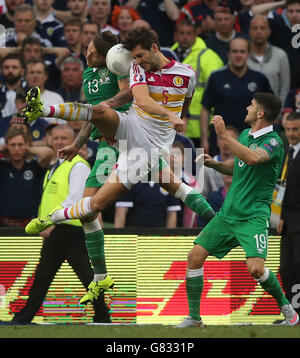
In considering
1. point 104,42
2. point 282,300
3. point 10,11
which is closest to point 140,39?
point 104,42

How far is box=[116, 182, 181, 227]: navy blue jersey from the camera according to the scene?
12062 millimetres

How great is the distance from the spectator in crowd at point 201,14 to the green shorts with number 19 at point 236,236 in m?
6.68

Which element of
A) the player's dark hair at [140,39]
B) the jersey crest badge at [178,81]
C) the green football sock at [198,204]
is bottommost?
the green football sock at [198,204]

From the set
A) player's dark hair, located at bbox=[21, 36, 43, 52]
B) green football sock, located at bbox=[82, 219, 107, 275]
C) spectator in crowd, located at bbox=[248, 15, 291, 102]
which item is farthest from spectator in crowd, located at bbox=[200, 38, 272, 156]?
green football sock, located at bbox=[82, 219, 107, 275]

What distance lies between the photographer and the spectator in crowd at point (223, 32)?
14.6 m

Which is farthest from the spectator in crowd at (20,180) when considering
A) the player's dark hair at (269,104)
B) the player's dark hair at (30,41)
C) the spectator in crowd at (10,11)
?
the spectator in crowd at (10,11)

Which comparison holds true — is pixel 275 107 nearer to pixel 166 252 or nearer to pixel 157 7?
pixel 166 252

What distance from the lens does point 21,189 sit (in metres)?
11.9

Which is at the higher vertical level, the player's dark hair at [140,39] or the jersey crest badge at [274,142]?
the player's dark hair at [140,39]

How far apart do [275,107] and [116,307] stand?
10.5 ft

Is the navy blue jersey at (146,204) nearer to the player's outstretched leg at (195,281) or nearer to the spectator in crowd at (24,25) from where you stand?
the player's outstretched leg at (195,281)

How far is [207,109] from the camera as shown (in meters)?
13.7

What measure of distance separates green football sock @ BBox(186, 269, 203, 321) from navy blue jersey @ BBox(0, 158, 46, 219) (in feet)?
10.2

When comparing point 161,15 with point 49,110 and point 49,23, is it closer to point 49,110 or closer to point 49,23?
point 49,23
